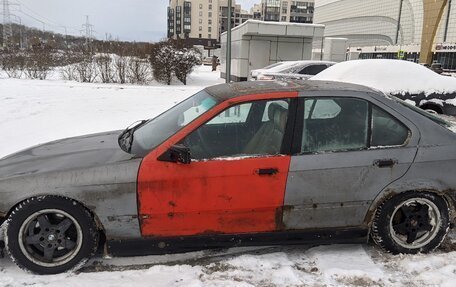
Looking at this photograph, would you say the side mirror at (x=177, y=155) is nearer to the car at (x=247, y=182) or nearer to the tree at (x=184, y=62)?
the car at (x=247, y=182)

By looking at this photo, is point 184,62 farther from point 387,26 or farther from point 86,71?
point 387,26

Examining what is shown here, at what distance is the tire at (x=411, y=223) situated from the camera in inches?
138

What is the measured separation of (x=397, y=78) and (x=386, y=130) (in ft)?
18.0

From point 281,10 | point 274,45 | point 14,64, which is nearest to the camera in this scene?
point 14,64

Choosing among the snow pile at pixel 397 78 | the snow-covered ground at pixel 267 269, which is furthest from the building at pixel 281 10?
the snow-covered ground at pixel 267 269

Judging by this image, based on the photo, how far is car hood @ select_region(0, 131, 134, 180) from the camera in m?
3.26

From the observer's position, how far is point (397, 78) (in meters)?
8.42

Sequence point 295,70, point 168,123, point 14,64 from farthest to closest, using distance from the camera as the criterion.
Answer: point 14,64 < point 295,70 < point 168,123

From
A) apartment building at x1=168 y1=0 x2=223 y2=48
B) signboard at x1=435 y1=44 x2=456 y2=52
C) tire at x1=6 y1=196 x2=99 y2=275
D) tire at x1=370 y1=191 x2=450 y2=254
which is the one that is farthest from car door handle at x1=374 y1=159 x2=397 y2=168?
apartment building at x1=168 y1=0 x2=223 y2=48

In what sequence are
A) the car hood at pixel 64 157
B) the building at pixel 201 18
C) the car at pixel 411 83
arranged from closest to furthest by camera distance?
the car hood at pixel 64 157 < the car at pixel 411 83 < the building at pixel 201 18

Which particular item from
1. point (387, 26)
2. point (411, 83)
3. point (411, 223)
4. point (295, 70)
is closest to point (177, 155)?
point (411, 223)

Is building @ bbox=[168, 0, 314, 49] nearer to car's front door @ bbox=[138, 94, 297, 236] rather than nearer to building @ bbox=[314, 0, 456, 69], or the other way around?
building @ bbox=[314, 0, 456, 69]

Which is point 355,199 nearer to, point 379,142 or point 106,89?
point 379,142

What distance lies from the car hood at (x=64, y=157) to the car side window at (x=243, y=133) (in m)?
0.60
